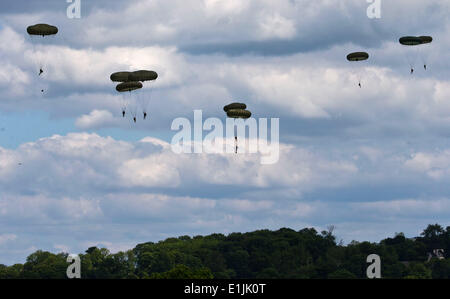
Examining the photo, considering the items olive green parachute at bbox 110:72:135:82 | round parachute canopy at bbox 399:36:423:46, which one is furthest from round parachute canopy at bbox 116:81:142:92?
round parachute canopy at bbox 399:36:423:46

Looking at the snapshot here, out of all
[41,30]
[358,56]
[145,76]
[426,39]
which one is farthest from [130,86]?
[426,39]

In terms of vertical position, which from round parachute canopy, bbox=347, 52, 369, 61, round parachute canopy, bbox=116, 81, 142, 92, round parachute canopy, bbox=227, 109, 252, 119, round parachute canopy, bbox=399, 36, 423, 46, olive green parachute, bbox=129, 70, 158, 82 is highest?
round parachute canopy, bbox=399, 36, 423, 46

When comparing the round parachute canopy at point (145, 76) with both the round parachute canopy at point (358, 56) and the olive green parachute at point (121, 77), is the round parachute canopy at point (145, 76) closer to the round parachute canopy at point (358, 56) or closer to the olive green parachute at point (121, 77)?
the olive green parachute at point (121, 77)

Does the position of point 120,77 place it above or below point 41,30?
below

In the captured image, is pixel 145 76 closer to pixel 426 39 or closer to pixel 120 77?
pixel 120 77

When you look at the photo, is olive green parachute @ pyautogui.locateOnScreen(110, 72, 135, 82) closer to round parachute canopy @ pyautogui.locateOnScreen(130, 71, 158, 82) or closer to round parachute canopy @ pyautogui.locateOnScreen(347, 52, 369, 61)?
round parachute canopy @ pyautogui.locateOnScreen(130, 71, 158, 82)

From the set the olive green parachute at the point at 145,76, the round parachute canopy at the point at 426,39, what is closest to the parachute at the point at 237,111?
the olive green parachute at the point at 145,76
